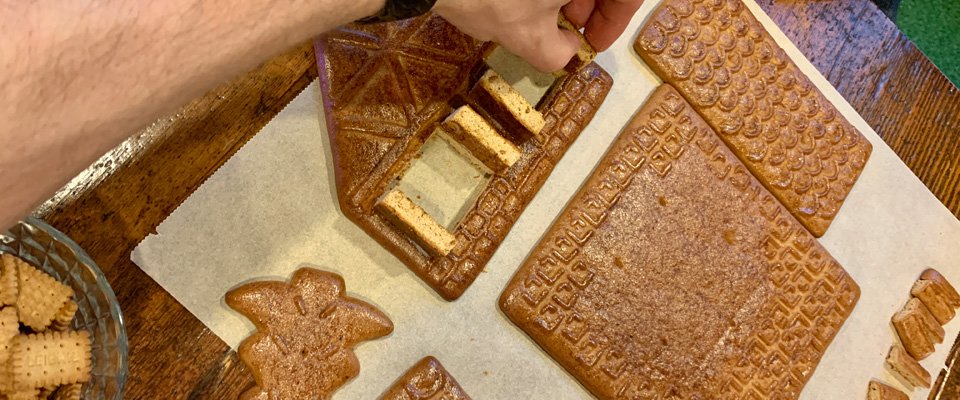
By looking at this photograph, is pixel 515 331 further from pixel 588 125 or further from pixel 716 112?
pixel 716 112

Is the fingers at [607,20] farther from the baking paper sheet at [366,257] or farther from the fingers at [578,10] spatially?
A: the baking paper sheet at [366,257]

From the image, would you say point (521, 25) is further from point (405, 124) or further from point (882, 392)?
point (882, 392)

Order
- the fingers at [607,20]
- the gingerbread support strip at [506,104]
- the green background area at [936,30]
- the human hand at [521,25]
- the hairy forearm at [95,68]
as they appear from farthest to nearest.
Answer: the green background area at [936,30] < the gingerbread support strip at [506,104] < the fingers at [607,20] < the human hand at [521,25] < the hairy forearm at [95,68]

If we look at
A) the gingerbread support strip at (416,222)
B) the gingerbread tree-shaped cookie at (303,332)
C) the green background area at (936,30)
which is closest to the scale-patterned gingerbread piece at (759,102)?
the gingerbread support strip at (416,222)

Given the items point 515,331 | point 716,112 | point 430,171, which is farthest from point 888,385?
point 430,171

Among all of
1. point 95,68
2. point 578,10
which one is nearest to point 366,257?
point 578,10
